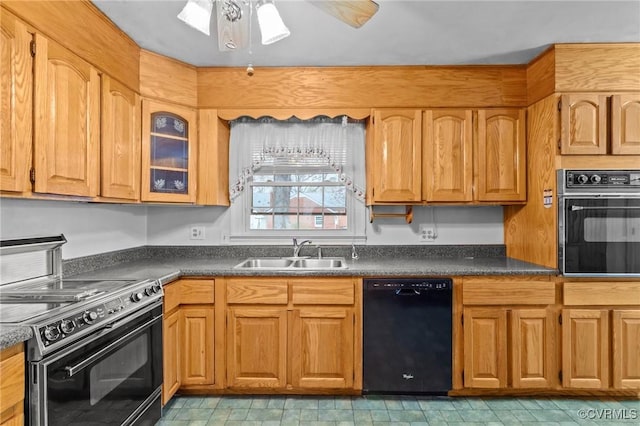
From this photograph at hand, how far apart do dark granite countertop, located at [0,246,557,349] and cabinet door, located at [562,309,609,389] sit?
368 mm

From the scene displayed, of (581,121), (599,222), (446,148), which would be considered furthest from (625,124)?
(446,148)

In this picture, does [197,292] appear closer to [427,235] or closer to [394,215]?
[394,215]

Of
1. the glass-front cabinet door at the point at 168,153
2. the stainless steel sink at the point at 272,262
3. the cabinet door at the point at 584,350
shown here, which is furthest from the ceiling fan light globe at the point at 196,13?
the cabinet door at the point at 584,350

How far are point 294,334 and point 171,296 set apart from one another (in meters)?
0.84

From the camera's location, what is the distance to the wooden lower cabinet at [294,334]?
2357 mm

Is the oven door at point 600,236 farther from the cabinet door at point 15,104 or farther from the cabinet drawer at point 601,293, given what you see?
the cabinet door at point 15,104

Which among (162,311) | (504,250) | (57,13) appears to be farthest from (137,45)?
(504,250)

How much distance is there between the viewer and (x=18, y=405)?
3.98 ft

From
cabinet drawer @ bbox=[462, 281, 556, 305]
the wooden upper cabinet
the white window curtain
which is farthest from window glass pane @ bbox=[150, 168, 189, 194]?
cabinet drawer @ bbox=[462, 281, 556, 305]

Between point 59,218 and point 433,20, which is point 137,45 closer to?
point 59,218

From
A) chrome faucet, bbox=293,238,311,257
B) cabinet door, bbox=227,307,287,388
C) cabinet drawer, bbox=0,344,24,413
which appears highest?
chrome faucet, bbox=293,238,311,257

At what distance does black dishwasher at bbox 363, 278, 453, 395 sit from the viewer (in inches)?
92.4

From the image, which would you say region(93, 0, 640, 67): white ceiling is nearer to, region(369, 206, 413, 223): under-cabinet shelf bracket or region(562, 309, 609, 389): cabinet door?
region(369, 206, 413, 223): under-cabinet shelf bracket

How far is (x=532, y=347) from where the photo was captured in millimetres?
2332
